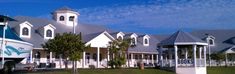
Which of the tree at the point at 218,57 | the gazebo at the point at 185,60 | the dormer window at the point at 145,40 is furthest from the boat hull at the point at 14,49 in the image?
the tree at the point at 218,57

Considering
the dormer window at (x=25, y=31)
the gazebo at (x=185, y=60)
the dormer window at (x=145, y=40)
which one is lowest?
the gazebo at (x=185, y=60)

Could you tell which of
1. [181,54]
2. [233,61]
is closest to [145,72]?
[181,54]

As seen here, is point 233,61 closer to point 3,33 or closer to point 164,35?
point 164,35

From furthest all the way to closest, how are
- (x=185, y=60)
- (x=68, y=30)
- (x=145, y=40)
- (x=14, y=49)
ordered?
(x=145, y=40), (x=68, y=30), (x=185, y=60), (x=14, y=49)

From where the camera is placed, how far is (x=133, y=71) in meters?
38.6

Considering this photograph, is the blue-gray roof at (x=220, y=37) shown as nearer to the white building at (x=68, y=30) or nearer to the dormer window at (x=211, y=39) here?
the dormer window at (x=211, y=39)

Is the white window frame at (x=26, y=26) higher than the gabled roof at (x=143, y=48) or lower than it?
higher

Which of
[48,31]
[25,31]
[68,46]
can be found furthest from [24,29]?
[68,46]

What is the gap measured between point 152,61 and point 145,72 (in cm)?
2186

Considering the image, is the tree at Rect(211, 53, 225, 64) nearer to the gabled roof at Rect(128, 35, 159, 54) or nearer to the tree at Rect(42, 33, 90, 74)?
the gabled roof at Rect(128, 35, 159, 54)

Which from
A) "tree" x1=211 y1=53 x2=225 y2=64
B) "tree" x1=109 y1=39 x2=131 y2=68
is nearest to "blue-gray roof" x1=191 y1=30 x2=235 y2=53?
"tree" x1=211 y1=53 x2=225 y2=64

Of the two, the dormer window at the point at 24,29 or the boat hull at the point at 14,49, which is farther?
the dormer window at the point at 24,29

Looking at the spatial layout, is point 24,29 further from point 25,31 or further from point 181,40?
point 181,40

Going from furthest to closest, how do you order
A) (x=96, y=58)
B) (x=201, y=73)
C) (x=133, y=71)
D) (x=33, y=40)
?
(x=96, y=58), (x=33, y=40), (x=201, y=73), (x=133, y=71)
